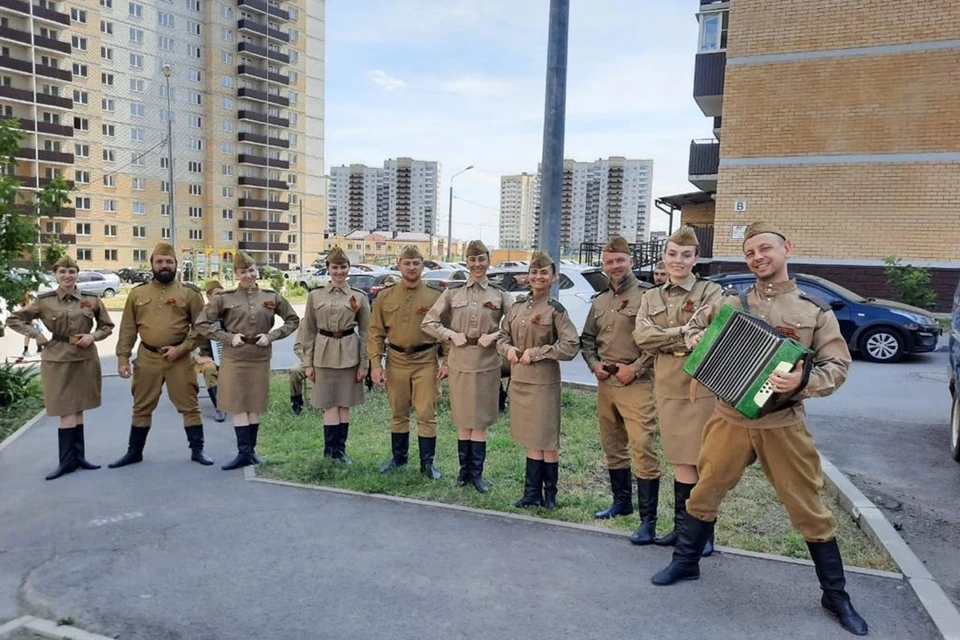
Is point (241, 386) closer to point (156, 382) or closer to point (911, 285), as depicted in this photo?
point (156, 382)

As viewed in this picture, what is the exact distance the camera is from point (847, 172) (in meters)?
17.4

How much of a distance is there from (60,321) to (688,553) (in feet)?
18.0

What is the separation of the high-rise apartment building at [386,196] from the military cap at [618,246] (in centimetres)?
9204

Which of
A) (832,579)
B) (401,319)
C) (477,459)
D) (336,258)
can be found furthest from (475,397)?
(832,579)

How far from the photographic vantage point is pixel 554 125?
793cm

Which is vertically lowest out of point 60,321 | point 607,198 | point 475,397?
point 475,397

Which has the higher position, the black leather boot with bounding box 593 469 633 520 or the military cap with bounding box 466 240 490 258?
the military cap with bounding box 466 240 490 258

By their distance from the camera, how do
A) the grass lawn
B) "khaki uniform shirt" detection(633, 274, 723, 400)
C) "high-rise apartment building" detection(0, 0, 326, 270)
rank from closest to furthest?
"khaki uniform shirt" detection(633, 274, 723, 400) < the grass lawn < "high-rise apartment building" detection(0, 0, 326, 270)

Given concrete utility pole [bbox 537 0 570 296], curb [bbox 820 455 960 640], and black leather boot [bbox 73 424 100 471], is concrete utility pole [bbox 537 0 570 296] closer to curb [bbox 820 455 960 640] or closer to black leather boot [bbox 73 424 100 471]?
curb [bbox 820 455 960 640]

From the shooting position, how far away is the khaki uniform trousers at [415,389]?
233 inches

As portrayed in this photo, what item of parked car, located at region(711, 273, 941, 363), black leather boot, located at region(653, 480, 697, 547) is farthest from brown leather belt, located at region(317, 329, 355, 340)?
parked car, located at region(711, 273, 941, 363)

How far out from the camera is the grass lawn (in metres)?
4.72

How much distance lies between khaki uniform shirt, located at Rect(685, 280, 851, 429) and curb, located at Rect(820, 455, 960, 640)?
125cm

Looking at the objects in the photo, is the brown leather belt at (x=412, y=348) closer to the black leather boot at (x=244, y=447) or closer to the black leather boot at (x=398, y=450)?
the black leather boot at (x=398, y=450)
